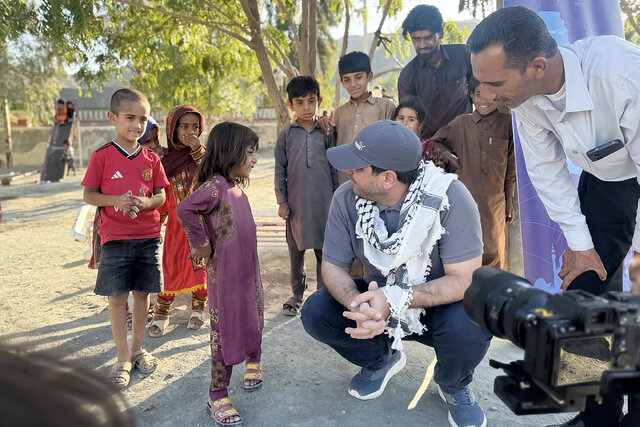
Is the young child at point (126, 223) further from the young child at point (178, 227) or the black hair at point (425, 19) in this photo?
the black hair at point (425, 19)

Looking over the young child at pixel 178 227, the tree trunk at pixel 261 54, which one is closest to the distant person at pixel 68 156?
the tree trunk at pixel 261 54

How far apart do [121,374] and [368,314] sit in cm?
146

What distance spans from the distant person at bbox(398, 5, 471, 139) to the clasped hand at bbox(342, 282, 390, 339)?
205cm

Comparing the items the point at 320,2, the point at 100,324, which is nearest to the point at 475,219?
the point at 100,324

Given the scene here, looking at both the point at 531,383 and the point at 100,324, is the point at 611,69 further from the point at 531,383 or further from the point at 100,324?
the point at 100,324

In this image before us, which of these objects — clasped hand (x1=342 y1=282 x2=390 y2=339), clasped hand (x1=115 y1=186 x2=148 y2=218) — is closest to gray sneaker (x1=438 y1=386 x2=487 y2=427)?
clasped hand (x1=342 y1=282 x2=390 y2=339)

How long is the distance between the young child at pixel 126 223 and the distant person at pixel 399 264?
1020 mm

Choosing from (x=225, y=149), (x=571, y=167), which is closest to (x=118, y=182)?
(x=225, y=149)

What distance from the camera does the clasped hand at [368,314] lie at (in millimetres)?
2299

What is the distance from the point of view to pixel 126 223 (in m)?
2.94

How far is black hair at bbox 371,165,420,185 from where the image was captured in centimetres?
252

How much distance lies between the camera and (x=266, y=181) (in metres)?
12.8

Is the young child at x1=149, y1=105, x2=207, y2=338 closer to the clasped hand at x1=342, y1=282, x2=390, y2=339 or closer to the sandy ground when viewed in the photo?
the sandy ground

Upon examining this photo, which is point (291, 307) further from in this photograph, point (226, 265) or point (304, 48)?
point (304, 48)
